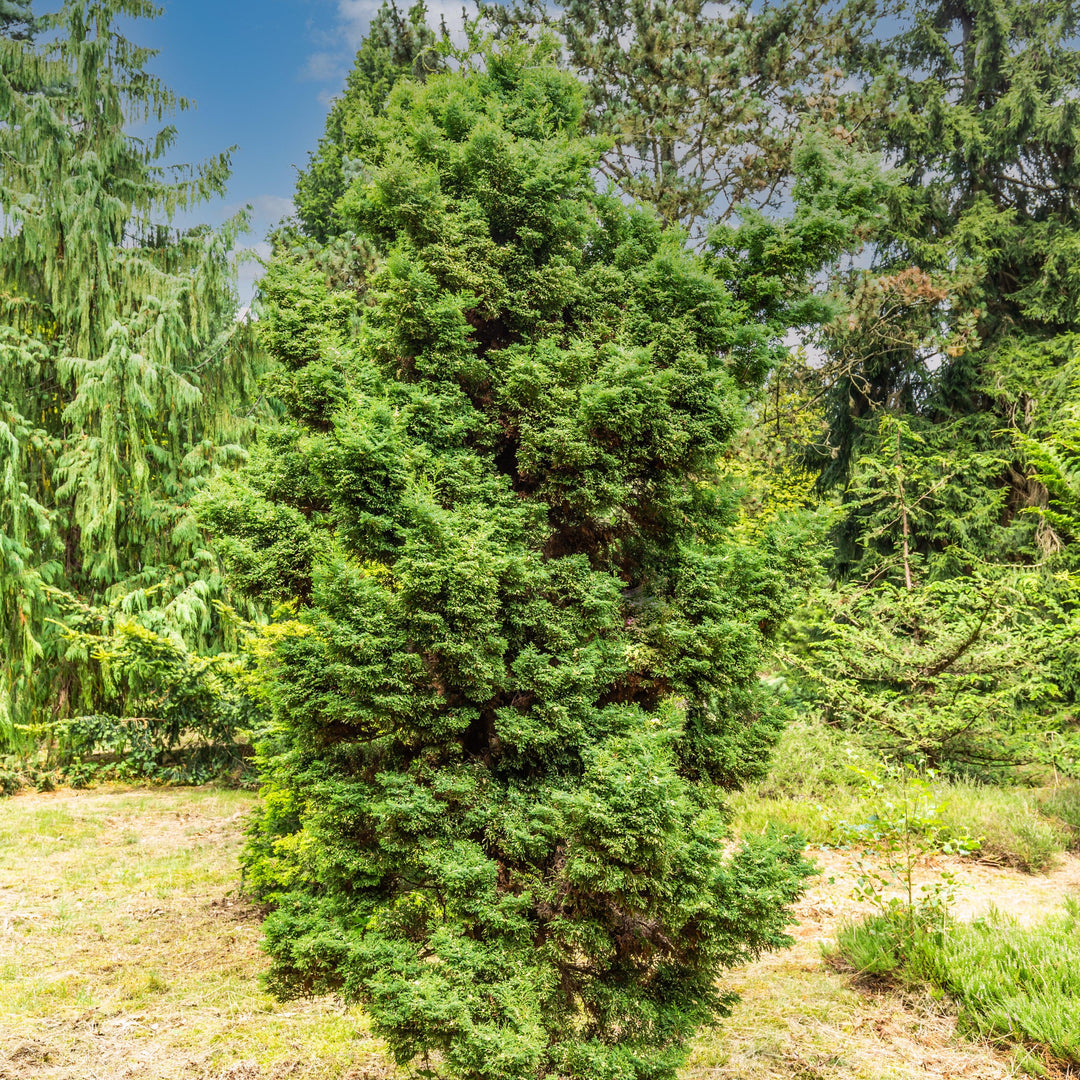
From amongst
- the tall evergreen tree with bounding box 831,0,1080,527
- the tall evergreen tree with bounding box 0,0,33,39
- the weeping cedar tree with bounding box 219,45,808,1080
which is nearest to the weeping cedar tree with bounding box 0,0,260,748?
the tall evergreen tree with bounding box 0,0,33,39

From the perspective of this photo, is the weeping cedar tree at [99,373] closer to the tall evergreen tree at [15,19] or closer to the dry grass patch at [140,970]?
the tall evergreen tree at [15,19]

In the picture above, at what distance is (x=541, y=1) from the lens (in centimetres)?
1113

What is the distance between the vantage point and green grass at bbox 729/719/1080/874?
18.9ft

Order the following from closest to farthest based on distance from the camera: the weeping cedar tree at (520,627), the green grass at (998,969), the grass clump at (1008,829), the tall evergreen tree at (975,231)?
the weeping cedar tree at (520,627)
the green grass at (998,969)
the grass clump at (1008,829)
the tall evergreen tree at (975,231)

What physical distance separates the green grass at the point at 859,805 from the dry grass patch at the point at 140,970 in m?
3.22

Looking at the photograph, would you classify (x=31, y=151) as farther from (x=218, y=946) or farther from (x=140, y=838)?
(x=218, y=946)

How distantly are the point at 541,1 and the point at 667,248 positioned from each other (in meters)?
10.6

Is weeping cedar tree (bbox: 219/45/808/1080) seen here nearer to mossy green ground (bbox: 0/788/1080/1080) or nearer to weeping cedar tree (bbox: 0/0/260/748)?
mossy green ground (bbox: 0/788/1080/1080)

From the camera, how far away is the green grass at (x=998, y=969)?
10.4 feet

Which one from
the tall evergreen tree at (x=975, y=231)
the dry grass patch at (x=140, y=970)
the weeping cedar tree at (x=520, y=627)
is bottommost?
the dry grass patch at (x=140, y=970)

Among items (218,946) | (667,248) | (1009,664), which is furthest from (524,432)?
(1009,664)

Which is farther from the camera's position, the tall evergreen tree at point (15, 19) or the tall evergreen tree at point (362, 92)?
the tall evergreen tree at point (362, 92)

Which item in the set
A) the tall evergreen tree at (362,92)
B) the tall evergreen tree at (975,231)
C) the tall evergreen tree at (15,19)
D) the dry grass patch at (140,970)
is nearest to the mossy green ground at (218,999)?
the dry grass patch at (140,970)

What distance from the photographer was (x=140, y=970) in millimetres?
4219
